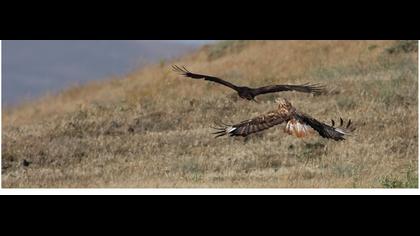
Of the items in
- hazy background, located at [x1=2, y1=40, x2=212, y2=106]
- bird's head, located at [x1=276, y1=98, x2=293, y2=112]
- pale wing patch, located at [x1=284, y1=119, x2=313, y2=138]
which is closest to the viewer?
pale wing patch, located at [x1=284, y1=119, x2=313, y2=138]

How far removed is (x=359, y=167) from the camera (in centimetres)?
1524

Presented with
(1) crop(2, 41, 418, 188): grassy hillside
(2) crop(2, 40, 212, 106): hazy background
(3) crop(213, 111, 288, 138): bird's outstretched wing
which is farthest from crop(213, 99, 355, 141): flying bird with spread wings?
(2) crop(2, 40, 212, 106): hazy background

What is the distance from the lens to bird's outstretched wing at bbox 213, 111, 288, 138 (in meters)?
10.7

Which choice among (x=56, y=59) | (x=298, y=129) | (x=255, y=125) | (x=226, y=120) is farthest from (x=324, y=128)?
(x=56, y=59)

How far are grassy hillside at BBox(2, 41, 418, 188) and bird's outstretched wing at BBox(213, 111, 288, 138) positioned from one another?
9.42 ft

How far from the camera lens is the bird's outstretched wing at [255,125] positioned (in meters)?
10.7

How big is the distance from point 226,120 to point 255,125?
30.4 ft

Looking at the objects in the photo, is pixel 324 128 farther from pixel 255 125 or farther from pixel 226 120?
pixel 226 120

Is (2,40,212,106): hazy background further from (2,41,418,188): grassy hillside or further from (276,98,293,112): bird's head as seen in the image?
(276,98,293,112): bird's head

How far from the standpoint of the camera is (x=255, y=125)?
10.8m

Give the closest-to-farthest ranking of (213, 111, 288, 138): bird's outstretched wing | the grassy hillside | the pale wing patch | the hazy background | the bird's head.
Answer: (213, 111, 288, 138): bird's outstretched wing < the pale wing patch < the bird's head < the grassy hillside < the hazy background

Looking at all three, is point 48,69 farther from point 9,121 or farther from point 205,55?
point 9,121

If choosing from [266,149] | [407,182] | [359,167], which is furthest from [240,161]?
[407,182]

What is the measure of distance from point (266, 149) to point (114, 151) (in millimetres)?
3056
